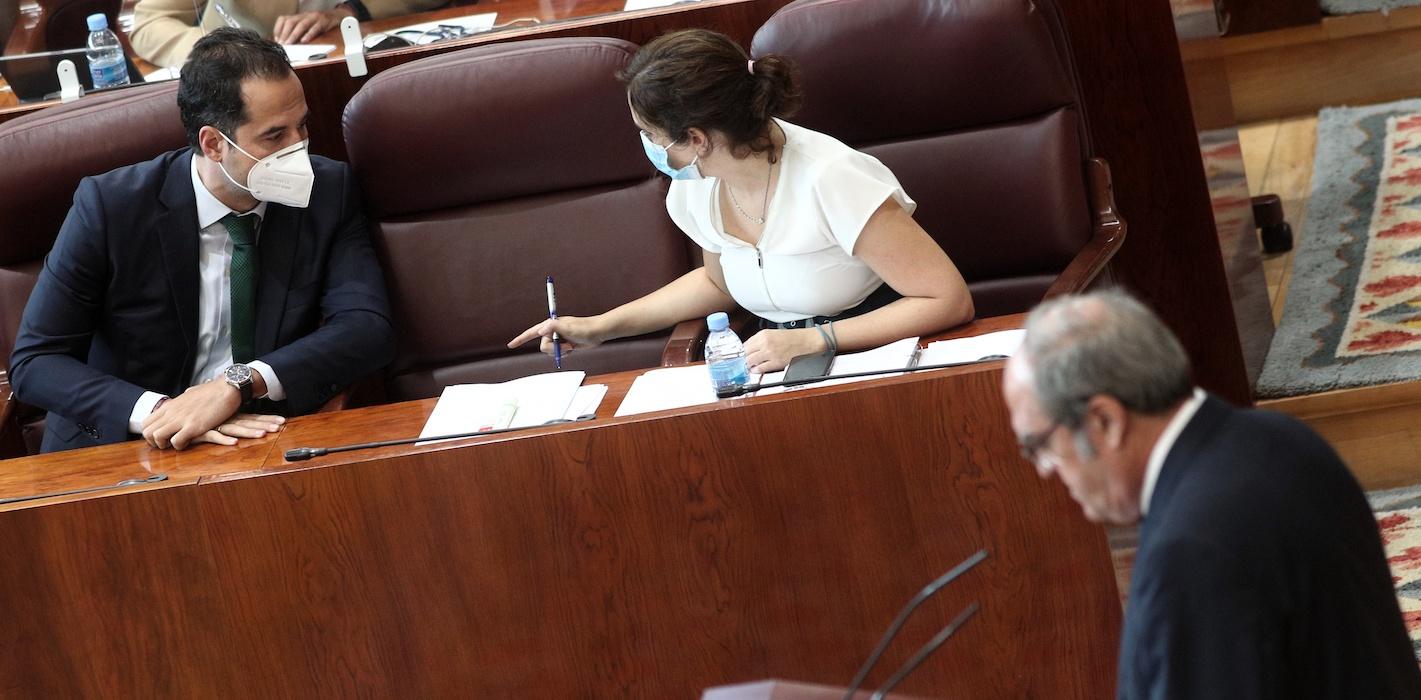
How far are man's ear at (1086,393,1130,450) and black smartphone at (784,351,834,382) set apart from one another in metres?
0.86

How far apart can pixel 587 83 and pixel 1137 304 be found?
1.59 m

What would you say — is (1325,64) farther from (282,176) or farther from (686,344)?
(282,176)

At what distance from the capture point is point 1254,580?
3.71 ft

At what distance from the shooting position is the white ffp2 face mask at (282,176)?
2.53m

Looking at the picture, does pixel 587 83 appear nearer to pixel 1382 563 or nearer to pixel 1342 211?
pixel 1382 563

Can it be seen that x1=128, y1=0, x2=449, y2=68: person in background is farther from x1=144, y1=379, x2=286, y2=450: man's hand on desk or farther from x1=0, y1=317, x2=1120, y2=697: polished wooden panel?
x1=0, y1=317, x2=1120, y2=697: polished wooden panel

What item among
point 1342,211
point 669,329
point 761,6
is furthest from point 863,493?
point 1342,211

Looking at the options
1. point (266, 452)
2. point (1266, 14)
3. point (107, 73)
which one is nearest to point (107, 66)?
point (107, 73)

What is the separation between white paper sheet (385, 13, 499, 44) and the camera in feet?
9.70

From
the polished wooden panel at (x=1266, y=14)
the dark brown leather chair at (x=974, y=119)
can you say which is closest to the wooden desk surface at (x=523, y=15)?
the dark brown leather chair at (x=974, y=119)

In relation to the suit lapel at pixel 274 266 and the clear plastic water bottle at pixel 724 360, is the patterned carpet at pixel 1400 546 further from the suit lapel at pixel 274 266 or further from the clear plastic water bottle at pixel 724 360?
the suit lapel at pixel 274 266

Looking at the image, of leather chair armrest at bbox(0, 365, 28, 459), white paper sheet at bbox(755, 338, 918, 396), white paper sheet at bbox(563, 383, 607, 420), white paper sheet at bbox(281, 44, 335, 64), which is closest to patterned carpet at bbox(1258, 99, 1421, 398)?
white paper sheet at bbox(755, 338, 918, 396)

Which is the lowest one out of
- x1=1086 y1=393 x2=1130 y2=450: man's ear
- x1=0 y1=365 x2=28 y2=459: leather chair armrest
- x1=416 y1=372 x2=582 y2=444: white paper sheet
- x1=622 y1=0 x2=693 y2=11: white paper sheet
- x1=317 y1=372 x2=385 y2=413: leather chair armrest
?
x1=317 y1=372 x2=385 y2=413: leather chair armrest

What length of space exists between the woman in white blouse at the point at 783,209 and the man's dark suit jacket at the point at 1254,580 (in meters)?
1.00
